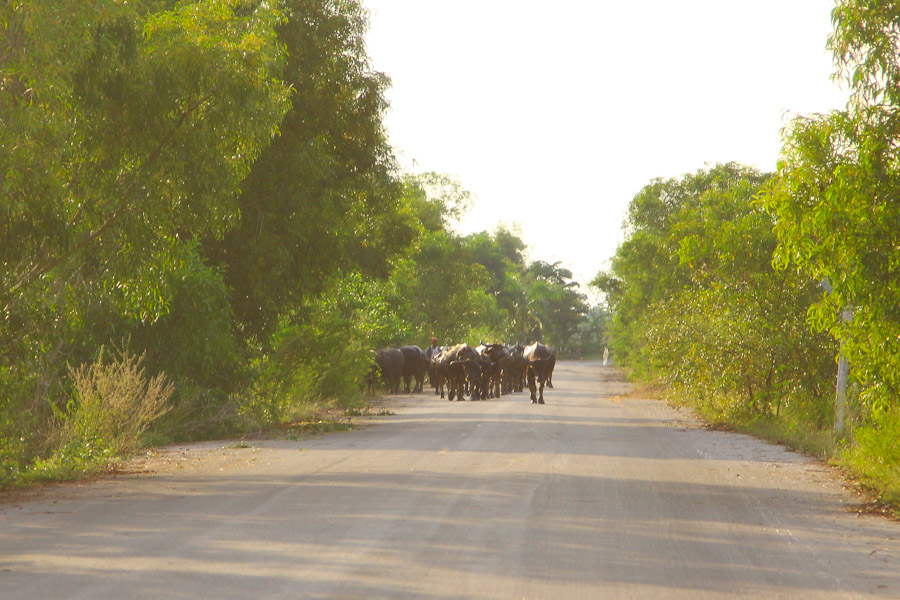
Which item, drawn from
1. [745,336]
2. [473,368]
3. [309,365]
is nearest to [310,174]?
[309,365]

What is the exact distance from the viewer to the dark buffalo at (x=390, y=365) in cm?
3791

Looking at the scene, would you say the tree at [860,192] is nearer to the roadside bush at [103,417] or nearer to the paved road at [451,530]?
the paved road at [451,530]

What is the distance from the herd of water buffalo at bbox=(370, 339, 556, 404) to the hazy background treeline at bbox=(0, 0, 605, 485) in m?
6.84

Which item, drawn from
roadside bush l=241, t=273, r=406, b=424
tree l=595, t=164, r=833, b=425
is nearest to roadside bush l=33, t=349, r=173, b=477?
roadside bush l=241, t=273, r=406, b=424

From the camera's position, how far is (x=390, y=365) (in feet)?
125

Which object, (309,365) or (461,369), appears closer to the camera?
(309,365)

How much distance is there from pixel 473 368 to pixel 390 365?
526 cm

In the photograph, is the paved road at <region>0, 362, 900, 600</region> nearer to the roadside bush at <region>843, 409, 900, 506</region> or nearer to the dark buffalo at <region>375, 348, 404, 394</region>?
the roadside bush at <region>843, 409, 900, 506</region>

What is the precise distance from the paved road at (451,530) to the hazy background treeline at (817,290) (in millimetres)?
1418

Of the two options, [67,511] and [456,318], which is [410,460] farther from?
[456,318]

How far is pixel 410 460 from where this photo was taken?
553 inches

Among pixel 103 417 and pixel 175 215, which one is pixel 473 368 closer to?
pixel 103 417

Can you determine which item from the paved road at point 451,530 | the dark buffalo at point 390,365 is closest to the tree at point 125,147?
the paved road at point 451,530

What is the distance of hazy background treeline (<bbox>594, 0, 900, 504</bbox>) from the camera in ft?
34.9
